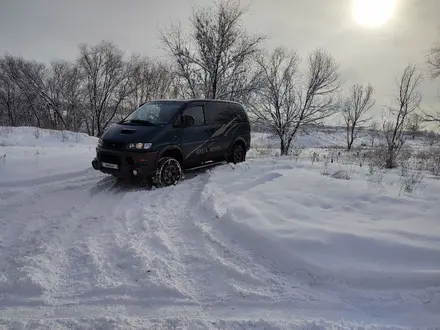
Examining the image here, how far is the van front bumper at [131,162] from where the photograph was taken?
6273 mm

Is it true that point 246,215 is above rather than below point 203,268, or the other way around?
above

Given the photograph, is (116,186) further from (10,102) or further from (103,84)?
(10,102)

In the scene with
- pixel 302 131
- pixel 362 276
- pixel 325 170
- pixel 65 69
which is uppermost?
pixel 65 69

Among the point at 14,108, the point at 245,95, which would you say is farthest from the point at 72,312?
the point at 14,108

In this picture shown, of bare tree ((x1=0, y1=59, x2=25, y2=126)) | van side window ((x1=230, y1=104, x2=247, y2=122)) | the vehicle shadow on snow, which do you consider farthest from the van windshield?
bare tree ((x1=0, y1=59, x2=25, y2=126))

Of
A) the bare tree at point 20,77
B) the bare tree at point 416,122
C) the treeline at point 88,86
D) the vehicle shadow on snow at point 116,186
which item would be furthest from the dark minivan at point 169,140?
the bare tree at point 20,77

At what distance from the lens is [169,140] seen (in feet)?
22.3

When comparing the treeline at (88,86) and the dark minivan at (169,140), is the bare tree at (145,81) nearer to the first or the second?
the treeline at (88,86)

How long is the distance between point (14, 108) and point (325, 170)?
5567cm

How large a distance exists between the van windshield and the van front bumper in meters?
0.92

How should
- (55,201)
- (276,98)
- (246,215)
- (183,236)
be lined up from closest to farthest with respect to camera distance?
(183,236), (246,215), (55,201), (276,98)

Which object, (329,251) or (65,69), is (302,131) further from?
(65,69)

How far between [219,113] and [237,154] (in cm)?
140

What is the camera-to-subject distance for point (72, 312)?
281 cm
